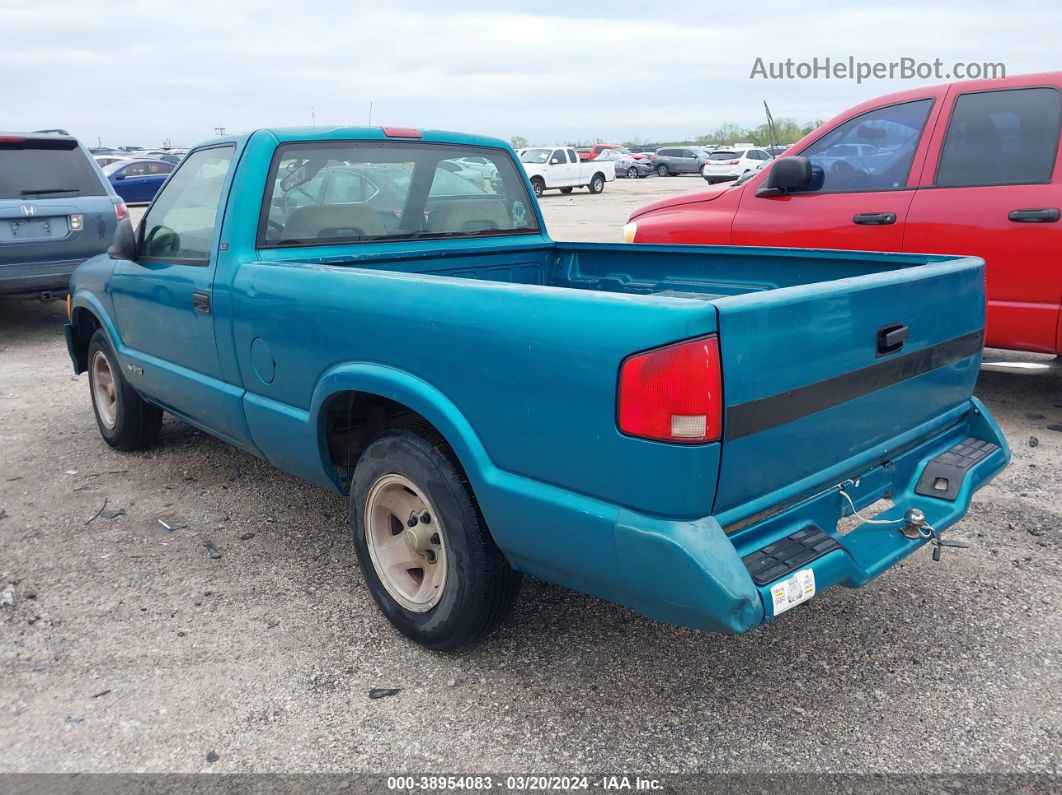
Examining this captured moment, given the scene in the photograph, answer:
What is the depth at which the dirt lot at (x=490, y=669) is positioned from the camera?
2.50m

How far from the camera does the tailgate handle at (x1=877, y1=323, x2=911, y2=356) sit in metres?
2.57

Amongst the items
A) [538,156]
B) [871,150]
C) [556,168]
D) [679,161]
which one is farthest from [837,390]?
[679,161]

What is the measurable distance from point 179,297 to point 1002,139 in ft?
14.9

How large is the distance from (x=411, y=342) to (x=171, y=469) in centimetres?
276

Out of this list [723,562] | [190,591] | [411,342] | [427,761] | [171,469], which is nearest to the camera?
[723,562]

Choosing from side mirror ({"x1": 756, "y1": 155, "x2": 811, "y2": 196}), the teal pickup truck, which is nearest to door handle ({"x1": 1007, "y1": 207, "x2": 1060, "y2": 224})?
side mirror ({"x1": 756, "y1": 155, "x2": 811, "y2": 196})

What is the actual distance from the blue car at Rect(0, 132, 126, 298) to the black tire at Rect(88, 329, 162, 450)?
10.5ft

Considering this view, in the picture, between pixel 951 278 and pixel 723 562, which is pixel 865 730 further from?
pixel 951 278

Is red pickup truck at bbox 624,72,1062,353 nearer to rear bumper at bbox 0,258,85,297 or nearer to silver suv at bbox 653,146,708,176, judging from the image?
rear bumper at bbox 0,258,85,297

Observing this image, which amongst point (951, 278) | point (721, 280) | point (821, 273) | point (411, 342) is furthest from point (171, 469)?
point (951, 278)

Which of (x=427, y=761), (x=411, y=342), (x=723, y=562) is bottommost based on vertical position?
(x=427, y=761)

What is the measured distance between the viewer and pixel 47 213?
314 inches

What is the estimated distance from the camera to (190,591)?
11.4ft

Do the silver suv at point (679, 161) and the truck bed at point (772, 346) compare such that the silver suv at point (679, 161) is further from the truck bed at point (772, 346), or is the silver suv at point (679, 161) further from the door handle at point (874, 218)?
the truck bed at point (772, 346)
